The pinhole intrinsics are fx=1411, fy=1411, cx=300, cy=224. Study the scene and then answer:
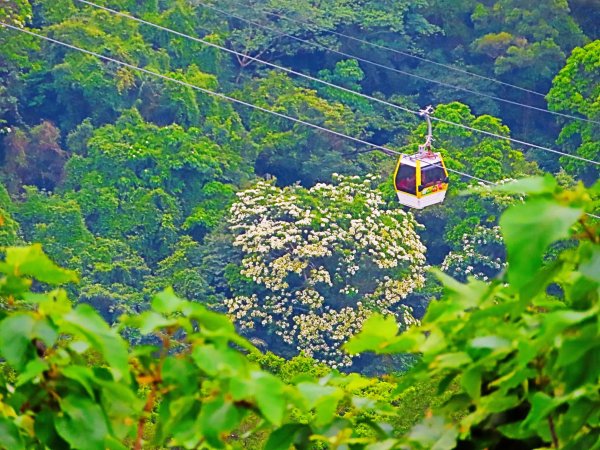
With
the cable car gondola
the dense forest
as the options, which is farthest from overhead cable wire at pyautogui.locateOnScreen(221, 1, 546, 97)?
the cable car gondola

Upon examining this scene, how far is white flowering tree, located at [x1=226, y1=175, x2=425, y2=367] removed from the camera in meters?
15.7

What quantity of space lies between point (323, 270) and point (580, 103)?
7.06 m

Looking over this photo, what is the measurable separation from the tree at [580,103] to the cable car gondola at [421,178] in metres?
6.78

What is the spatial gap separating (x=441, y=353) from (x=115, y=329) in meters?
0.26

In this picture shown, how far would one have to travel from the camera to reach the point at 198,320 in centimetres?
108

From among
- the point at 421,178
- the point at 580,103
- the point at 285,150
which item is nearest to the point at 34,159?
the point at 285,150

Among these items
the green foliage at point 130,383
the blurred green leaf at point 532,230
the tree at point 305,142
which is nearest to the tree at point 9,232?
the tree at point 305,142

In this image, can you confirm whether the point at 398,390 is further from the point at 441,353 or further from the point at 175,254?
the point at 175,254

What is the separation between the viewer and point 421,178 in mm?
13922

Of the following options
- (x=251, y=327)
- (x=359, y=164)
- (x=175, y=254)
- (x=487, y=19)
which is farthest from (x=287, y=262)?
(x=487, y=19)

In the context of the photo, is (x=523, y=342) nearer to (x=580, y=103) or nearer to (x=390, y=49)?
(x=580, y=103)

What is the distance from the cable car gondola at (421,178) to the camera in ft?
45.5

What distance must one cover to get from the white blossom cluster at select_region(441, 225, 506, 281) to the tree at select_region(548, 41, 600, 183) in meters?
2.76

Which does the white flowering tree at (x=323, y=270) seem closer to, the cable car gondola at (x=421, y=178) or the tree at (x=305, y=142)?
the cable car gondola at (x=421, y=178)
